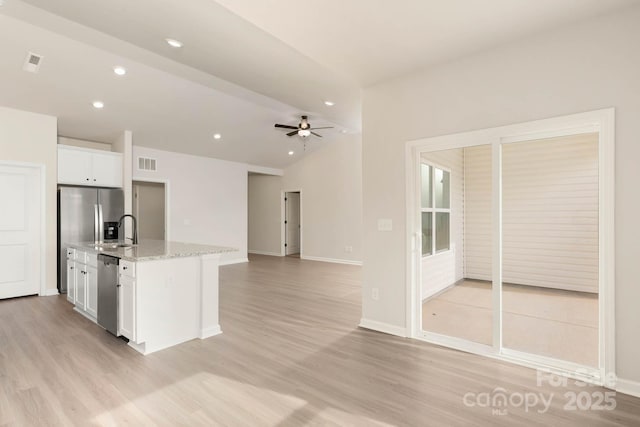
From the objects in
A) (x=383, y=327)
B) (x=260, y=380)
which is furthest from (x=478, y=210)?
(x=260, y=380)

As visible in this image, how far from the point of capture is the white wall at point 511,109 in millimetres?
2281

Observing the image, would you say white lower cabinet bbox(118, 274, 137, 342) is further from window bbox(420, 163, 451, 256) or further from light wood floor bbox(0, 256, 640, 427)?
window bbox(420, 163, 451, 256)

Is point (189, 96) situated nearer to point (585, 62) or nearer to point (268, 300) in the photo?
point (268, 300)

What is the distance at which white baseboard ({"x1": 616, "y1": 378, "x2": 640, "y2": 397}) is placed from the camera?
2.25 meters

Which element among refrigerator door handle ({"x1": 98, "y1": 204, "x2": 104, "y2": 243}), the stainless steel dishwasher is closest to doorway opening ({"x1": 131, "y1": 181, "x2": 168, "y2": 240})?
refrigerator door handle ({"x1": 98, "y1": 204, "x2": 104, "y2": 243})

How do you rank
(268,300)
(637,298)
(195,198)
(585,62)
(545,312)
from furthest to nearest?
(195,198)
(268,300)
(545,312)
(585,62)
(637,298)

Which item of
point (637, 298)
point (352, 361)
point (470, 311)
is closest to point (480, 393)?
point (352, 361)

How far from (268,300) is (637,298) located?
4.11 meters

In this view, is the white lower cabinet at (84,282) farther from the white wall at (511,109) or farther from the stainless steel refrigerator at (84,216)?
the white wall at (511,109)

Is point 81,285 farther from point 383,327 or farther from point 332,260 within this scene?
point 332,260

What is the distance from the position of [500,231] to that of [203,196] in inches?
277

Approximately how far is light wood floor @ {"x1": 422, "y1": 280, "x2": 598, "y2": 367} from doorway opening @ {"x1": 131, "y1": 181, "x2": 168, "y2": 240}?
8.46 metres

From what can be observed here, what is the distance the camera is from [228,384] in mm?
2439

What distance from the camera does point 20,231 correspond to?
5.07m
